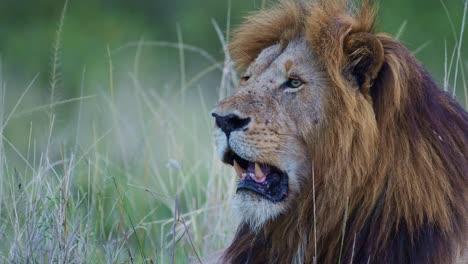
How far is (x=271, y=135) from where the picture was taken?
451 centimetres

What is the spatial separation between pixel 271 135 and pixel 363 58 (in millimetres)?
463

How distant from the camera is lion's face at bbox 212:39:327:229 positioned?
4.50 metres

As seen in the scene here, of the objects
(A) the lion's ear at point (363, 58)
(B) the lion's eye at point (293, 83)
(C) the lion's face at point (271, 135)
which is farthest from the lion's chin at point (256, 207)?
(A) the lion's ear at point (363, 58)

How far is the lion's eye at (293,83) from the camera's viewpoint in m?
4.66

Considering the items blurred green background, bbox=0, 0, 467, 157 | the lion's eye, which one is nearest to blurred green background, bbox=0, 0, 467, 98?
blurred green background, bbox=0, 0, 467, 157

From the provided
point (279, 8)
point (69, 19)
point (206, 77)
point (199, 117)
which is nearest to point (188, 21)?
point (69, 19)

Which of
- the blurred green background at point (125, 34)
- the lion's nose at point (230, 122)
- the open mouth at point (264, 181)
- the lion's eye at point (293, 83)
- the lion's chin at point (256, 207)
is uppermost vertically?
the lion's eye at point (293, 83)

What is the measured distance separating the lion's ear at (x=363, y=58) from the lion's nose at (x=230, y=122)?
45 centimetres

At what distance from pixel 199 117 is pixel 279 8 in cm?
772

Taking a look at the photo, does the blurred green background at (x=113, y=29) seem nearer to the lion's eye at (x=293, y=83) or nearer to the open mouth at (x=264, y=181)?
the lion's eye at (x=293, y=83)

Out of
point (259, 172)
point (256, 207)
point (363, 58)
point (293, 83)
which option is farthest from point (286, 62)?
point (256, 207)

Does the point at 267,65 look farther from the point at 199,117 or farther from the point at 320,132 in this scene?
the point at 199,117

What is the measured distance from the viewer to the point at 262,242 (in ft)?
15.6

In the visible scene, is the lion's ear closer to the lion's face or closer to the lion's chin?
the lion's face
